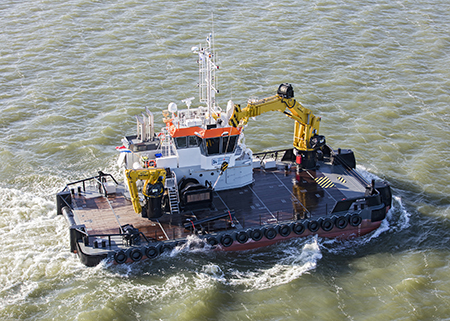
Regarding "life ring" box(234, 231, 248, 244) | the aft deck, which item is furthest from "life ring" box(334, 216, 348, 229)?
"life ring" box(234, 231, 248, 244)

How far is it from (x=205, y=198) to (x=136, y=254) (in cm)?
447

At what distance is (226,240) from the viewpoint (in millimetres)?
26516

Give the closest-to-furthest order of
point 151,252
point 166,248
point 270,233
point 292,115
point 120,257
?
point 120,257 → point 151,252 → point 166,248 → point 270,233 → point 292,115

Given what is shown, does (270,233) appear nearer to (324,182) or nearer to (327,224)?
(327,224)

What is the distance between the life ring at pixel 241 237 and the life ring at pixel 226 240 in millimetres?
318

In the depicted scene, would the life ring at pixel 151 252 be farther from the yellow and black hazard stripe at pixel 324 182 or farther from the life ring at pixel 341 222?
the yellow and black hazard stripe at pixel 324 182

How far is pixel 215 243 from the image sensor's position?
86.8 feet

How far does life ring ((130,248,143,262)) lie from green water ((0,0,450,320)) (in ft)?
1.48

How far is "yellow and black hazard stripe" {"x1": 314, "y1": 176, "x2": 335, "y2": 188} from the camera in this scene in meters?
30.3

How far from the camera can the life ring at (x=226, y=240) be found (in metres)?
26.5

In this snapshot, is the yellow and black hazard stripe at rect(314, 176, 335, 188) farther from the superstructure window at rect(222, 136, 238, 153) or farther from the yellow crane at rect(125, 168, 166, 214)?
the yellow crane at rect(125, 168, 166, 214)

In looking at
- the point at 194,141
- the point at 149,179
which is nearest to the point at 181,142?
the point at 194,141

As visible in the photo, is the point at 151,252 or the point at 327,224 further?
the point at 327,224

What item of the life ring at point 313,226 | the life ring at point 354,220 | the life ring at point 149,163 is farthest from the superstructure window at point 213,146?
the life ring at point 354,220
